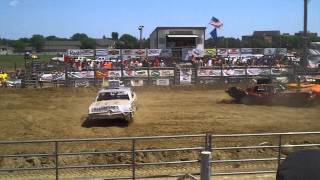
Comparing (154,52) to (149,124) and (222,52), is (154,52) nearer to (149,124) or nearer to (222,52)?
(222,52)

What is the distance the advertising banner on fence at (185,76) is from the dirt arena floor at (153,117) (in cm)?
531

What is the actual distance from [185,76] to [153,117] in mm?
13899

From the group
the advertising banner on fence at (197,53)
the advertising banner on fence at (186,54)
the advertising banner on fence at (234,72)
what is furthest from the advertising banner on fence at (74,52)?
the advertising banner on fence at (234,72)

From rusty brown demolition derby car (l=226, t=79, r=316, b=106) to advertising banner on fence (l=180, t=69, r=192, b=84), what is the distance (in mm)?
9080

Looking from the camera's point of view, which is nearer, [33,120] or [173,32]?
[33,120]

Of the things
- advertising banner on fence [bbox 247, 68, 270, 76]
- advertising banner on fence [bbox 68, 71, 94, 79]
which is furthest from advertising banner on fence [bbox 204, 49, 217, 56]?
advertising banner on fence [bbox 68, 71, 94, 79]

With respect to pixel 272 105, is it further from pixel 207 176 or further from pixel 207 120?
pixel 207 176

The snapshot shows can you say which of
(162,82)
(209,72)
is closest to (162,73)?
(162,82)

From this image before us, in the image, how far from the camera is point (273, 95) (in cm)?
2655

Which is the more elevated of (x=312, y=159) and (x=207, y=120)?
(x=312, y=159)

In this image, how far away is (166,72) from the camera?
36156 mm

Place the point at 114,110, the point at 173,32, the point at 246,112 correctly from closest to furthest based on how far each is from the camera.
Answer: the point at 114,110 → the point at 246,112 → the point at 173,32

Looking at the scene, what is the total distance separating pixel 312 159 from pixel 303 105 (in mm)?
21052

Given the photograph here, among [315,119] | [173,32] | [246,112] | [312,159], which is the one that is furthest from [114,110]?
[173,32]
